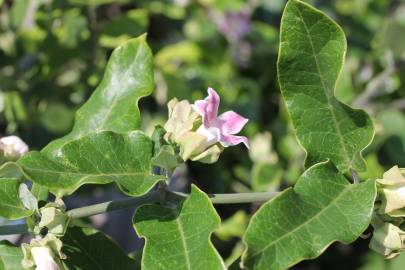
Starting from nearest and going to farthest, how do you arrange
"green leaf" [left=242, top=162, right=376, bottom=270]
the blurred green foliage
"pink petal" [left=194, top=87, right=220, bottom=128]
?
"green leaf" [left=242, top=162, right=376, bottom=270], "pink petal" [left=194, top=87, right=220, bottom=128], the blurred green foliage

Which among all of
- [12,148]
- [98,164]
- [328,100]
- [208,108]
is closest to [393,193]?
[328,100]

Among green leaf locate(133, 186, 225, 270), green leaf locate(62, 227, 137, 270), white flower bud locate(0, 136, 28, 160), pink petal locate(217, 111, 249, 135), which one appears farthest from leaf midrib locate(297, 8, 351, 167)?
white flower bud locate(0, 136, 28, 160)

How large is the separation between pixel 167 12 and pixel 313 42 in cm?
130

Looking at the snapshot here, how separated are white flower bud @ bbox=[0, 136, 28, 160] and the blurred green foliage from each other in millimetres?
700

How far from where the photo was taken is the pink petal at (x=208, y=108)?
1.03m

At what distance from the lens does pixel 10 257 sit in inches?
43.4

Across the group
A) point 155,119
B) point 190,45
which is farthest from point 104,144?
point 190,45

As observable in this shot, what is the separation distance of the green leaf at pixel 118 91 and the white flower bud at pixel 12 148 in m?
0.05

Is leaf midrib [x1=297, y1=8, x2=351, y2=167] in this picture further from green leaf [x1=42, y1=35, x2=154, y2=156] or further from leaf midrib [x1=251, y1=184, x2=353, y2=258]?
green leaf [x1=42, y1=35, x2=154, y2=156]

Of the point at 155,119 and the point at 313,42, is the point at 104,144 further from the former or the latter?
the point at 155,119

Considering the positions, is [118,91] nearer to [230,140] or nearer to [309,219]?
[230,140]

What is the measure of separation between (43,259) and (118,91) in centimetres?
38

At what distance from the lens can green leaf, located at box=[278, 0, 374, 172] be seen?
1.03 metres

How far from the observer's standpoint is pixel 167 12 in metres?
2.29
